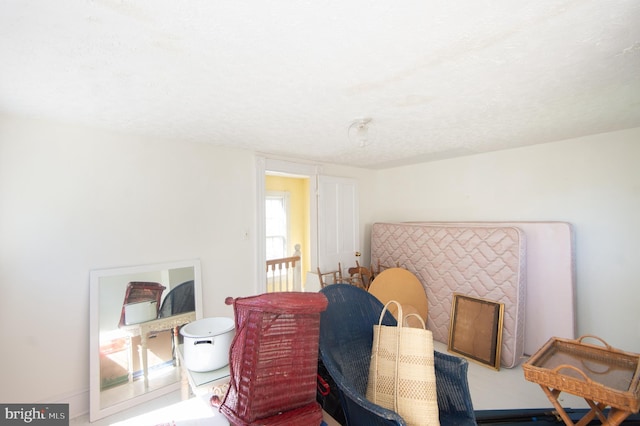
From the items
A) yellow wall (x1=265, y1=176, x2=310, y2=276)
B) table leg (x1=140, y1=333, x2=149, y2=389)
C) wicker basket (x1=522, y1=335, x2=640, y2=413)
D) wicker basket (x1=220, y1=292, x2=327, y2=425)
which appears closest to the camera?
wicker basket (x1=220, y1=292, x2=327, y2=425)

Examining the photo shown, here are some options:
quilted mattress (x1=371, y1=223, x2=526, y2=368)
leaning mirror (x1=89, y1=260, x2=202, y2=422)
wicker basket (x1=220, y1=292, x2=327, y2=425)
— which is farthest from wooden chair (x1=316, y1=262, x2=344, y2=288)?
wicker basket (x1=220, y1=292, x2=327, y2=425)

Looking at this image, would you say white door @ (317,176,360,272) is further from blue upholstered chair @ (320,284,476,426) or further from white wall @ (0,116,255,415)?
blue upholstered chair @ (320,284,476,426)

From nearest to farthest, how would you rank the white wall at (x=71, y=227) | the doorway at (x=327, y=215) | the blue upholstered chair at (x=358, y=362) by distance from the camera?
the blue upholstered chair at (x=358, y=362)
the white wall at (x=71, y=227)
the doorway at (x=327, y=215)

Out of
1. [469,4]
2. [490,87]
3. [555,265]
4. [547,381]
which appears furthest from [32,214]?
[555,265]

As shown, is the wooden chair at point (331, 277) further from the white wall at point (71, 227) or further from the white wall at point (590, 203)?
the white wall at point (590, 203)

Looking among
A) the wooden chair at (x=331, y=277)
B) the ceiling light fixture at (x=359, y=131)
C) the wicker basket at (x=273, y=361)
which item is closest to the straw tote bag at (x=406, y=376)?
the wicker basket at (x=273, y=361)

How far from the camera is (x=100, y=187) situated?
7.76 feet

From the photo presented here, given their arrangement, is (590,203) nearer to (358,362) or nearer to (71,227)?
(358,362)

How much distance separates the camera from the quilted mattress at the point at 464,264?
2.96 meters

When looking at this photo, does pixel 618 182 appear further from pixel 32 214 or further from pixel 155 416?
pixel 32 214

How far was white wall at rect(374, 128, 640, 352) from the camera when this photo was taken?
2.63 metres

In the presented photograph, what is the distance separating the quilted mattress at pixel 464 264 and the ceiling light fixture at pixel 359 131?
175cm

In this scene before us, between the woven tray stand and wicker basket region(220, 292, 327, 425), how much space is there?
1577 mm

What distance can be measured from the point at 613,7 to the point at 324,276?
361cm
